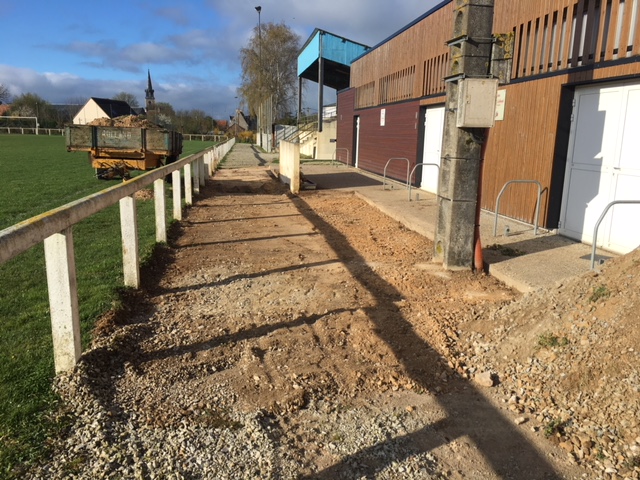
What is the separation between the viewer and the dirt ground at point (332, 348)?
3.24m

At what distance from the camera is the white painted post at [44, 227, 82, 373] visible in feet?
11.8

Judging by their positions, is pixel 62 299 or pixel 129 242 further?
pixel 129 242

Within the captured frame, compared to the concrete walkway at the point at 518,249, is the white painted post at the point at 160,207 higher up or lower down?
higher up

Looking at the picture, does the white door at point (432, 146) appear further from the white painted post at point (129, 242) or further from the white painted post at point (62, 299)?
the white painted post at point (62, 299)

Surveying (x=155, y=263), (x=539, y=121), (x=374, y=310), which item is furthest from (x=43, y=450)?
(x=539, y=121)

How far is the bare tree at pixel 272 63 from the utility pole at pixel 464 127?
59.2m

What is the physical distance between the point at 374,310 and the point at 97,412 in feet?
9.16

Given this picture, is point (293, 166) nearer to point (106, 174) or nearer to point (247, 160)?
point (106, 174)

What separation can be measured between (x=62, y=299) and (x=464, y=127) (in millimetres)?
4630

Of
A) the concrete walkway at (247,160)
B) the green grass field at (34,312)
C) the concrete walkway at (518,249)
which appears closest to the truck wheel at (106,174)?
the green grass field at (34,312)

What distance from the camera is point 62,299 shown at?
142 inches

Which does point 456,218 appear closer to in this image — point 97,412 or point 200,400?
point 200,400

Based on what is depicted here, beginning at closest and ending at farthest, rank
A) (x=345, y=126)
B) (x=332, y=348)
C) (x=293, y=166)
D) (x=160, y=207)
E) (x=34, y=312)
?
(x=332, y=348) < (x=34, y=312) < (x=160, y=207) < (x=293, y=166) < (x=345, y=126)

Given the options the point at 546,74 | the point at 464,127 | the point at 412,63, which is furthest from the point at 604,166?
the point at 412,63
